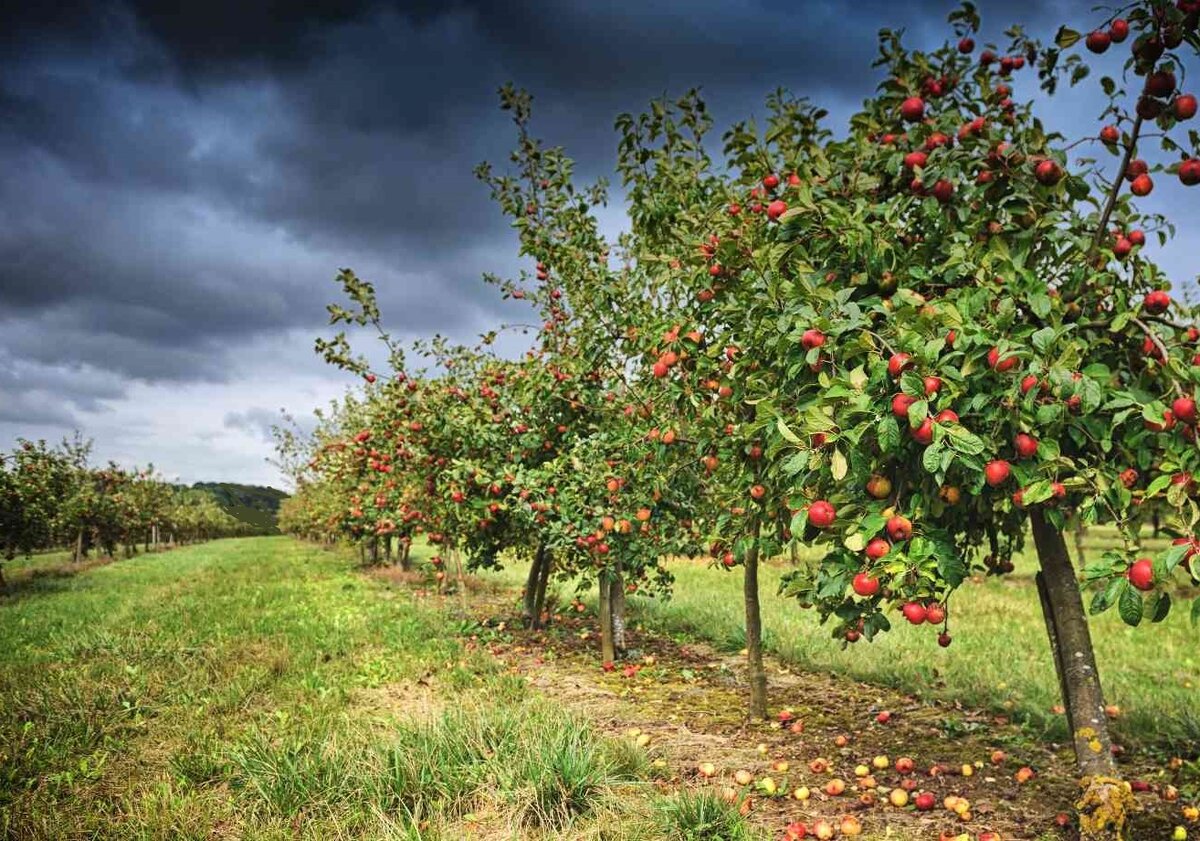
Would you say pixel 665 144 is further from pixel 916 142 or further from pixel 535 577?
pixel 535 577

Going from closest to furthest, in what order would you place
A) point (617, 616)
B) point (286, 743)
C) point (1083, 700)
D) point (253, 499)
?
point (1083, 700) → point (286, 743) → point (617, 616) → point (253, 499)

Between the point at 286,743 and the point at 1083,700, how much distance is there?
16.4ft

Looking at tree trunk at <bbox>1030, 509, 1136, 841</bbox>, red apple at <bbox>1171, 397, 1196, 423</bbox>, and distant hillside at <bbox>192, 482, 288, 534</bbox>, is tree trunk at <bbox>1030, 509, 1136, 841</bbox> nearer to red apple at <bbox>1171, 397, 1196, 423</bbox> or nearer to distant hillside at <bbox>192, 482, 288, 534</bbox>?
red apple at <bbox>1171, 397, 1196, 423</bbox>

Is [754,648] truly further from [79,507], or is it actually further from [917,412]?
[79,507]

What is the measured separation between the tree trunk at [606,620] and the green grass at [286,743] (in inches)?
57.3

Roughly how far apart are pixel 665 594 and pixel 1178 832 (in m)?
5.93

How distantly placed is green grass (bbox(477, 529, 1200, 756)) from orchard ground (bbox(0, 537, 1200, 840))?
0.05 m

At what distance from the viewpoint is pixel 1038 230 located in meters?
3.70

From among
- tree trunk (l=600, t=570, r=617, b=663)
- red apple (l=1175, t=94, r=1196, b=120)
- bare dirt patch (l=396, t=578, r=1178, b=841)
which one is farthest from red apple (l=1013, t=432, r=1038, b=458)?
tree trunk (l=600, t=570, r=617, b=663)

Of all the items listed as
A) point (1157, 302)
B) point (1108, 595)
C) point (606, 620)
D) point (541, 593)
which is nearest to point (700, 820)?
point (1108, 595)

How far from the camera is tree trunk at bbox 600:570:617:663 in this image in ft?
26.8

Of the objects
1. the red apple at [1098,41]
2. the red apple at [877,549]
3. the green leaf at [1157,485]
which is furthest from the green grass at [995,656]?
the red apple at [1098,41]

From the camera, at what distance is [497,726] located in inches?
186

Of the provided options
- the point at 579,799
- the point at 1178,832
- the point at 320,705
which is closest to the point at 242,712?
the point at 320,705
